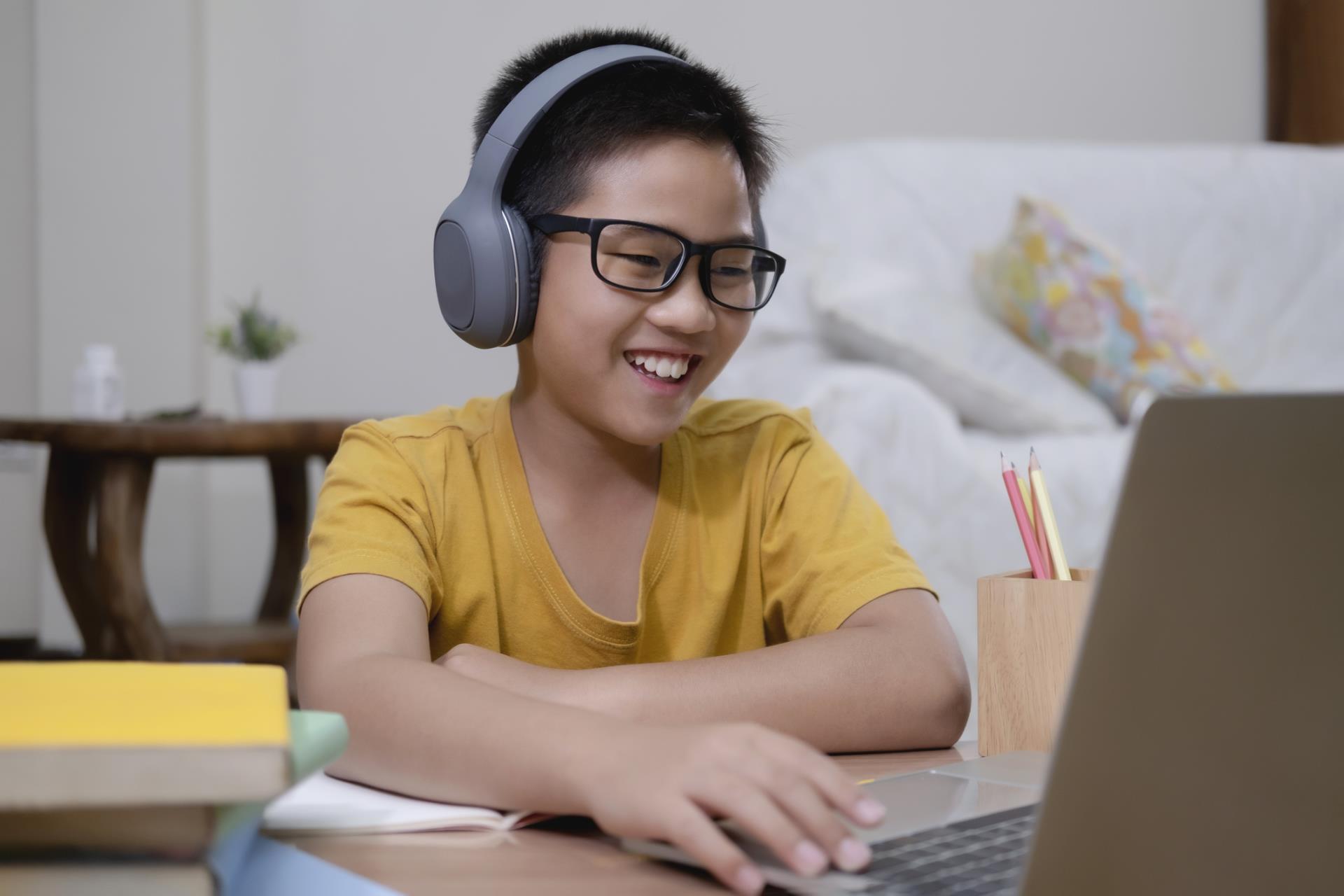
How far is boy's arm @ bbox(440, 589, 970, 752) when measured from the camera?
0.65 meters

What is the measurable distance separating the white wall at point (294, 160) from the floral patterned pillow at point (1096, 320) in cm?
86

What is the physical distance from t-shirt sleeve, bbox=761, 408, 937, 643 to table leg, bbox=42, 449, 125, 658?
5.33ft

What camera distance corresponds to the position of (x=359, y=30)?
278 centimetres

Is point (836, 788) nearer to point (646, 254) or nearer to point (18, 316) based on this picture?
point (646, 254)

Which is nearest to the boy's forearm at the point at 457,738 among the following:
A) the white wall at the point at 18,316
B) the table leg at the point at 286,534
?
the table leg at the point at 286,534

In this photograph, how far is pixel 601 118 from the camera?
34.8 inches

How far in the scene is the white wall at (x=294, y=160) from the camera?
8.87 feet

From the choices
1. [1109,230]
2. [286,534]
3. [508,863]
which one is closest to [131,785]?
[508,863]

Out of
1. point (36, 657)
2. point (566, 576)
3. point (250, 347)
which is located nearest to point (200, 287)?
point (250, 347)

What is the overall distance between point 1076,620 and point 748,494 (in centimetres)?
39

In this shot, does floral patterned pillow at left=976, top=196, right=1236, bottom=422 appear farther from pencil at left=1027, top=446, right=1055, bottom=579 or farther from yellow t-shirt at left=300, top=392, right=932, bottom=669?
pencil at left=1027, top=446, right=1055, bottom=579

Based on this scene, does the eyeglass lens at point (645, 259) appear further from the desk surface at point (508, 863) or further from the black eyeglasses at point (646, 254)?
the desk surface at point (508, 863)

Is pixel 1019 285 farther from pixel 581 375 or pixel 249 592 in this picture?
pixel 249 592

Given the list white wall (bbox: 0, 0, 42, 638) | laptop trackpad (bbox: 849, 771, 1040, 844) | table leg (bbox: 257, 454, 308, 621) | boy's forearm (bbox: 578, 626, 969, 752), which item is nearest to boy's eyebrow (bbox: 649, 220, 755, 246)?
boy's forearm (bbox: 578, 626, 969, 752)
